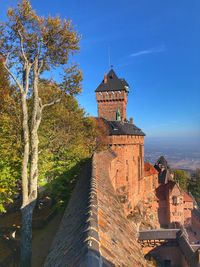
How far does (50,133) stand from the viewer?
704 inches

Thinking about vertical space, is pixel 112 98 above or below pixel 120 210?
above

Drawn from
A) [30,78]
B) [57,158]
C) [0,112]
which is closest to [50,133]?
[57,158]

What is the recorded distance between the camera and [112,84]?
139ft

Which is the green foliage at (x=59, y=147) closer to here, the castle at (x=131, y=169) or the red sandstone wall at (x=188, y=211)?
the castle at (x=131, y=169)

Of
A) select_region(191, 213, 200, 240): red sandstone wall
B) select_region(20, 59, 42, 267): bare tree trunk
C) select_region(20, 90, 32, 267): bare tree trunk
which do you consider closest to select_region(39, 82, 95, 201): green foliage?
select_region(20, 59, 42, 267): bare tree trunk

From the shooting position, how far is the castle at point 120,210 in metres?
4.41

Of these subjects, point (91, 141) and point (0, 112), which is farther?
point (91, 141)

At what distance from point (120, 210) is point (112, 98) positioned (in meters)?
34.9

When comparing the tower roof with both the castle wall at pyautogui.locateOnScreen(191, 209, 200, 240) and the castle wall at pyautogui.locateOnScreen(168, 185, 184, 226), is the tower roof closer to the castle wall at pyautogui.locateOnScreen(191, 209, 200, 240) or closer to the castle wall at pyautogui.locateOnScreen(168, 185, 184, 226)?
the castle wall at pyautogui.locateOnScreen(168, 185, 184, 226)

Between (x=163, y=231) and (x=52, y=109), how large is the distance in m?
16.2

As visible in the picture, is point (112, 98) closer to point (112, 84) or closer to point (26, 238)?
point (112, 84)

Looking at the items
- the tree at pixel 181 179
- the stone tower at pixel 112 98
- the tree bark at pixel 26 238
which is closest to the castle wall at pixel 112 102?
the stone tower at pixel 112 98

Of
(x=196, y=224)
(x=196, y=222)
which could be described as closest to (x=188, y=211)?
(x=196, y=222)

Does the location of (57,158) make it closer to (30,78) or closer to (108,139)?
(30,78)
